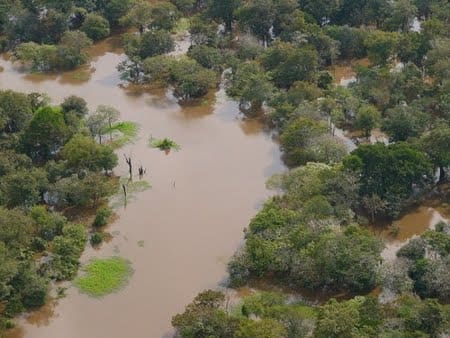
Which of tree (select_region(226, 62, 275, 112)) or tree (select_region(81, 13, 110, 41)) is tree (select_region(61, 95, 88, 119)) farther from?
tree (select_region(81, 13, 110, 41))

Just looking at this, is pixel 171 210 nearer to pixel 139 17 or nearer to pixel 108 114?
pixel 108 114

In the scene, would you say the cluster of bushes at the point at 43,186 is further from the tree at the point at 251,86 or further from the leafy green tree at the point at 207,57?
the leafy green tree at the point at 207,57

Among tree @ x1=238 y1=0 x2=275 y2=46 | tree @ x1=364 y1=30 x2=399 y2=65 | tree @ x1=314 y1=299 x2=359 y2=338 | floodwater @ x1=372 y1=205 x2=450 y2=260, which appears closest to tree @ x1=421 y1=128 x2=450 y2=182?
floodwater @ x1=372 y1=205 x2=450 y2=260

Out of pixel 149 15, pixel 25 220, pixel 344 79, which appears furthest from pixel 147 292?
pixel 149 15

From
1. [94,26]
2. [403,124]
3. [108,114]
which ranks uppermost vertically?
[403,124]

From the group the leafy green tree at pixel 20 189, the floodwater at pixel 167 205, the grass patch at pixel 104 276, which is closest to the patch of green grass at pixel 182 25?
the floodwater at pixel 167 205

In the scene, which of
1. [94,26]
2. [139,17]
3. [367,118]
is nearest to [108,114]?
[139,17]
